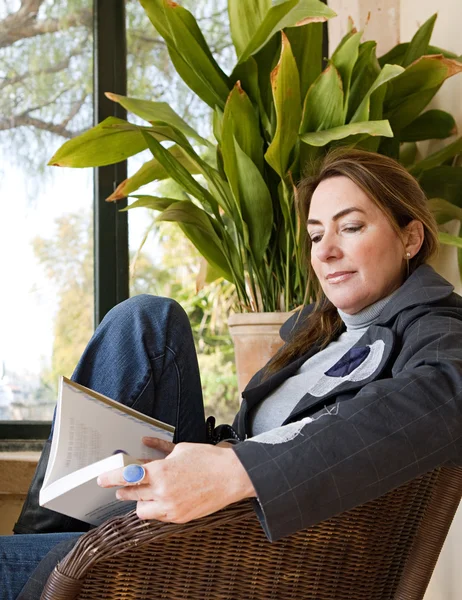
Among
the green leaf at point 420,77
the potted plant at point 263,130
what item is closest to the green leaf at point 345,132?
the potted plant at point 263,130

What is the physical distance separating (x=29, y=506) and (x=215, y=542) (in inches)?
19.8

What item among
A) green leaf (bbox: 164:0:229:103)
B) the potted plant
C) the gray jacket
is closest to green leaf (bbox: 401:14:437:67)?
the potted plant

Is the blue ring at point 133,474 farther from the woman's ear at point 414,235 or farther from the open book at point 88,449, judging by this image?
the woman's ear at point 414,235

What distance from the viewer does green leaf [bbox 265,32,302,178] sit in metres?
1.69

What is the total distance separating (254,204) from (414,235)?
596 mm

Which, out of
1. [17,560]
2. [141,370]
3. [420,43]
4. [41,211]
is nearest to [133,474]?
[17,560]

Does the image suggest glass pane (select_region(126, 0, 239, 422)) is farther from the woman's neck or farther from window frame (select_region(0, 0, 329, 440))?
the woman's neck

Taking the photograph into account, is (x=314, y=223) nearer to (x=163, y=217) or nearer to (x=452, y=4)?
(x=163, y=217)

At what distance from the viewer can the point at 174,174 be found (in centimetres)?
190

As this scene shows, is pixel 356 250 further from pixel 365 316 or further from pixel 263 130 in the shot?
pixel 263 130

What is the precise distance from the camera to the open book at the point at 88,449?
85cm

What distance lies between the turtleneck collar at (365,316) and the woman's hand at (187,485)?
58 cm

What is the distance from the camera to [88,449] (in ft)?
3.26

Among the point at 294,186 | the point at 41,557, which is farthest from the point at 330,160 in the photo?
the point at 41,557
